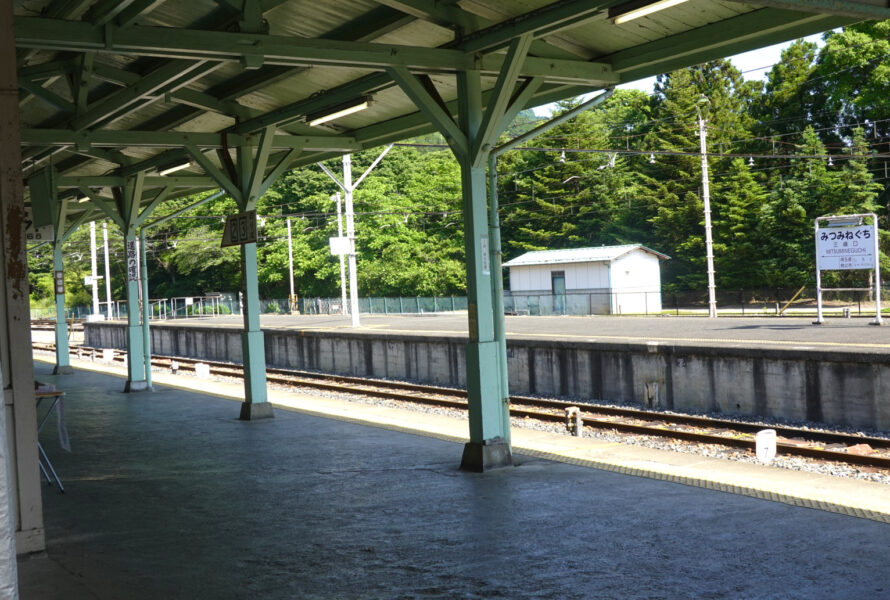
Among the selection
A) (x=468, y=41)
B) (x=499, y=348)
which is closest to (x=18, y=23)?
(x=468, y=41)

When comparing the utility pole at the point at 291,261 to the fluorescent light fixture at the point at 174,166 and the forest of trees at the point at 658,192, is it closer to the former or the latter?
the forest of trees at the point at 658,192

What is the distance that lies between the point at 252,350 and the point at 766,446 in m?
7.18

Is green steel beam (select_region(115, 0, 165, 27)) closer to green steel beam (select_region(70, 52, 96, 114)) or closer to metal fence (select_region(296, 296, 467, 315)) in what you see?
green steel beam (select_region(70, 52, 96, 114))

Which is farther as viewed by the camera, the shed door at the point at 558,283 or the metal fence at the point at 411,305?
the metal fence at the point at 411,305

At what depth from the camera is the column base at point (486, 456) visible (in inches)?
329

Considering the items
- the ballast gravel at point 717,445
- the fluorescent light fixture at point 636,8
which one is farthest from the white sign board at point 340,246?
the fluorescent light fixture at point 636,8

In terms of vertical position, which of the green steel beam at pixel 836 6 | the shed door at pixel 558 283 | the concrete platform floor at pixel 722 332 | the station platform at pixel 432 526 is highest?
the green steel beam at pixel 836 6

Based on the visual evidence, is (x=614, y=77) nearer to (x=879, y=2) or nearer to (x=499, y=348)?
(x=499, y=348)

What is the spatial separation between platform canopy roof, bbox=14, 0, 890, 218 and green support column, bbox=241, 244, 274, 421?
4.62 feet

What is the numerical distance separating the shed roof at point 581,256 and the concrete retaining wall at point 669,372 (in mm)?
14986

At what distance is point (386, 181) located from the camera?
57.1 metres

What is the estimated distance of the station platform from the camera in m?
4.86

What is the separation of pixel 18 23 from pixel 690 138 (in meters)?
47.3

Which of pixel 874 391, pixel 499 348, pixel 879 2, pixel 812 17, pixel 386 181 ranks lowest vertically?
pixel 874 391
